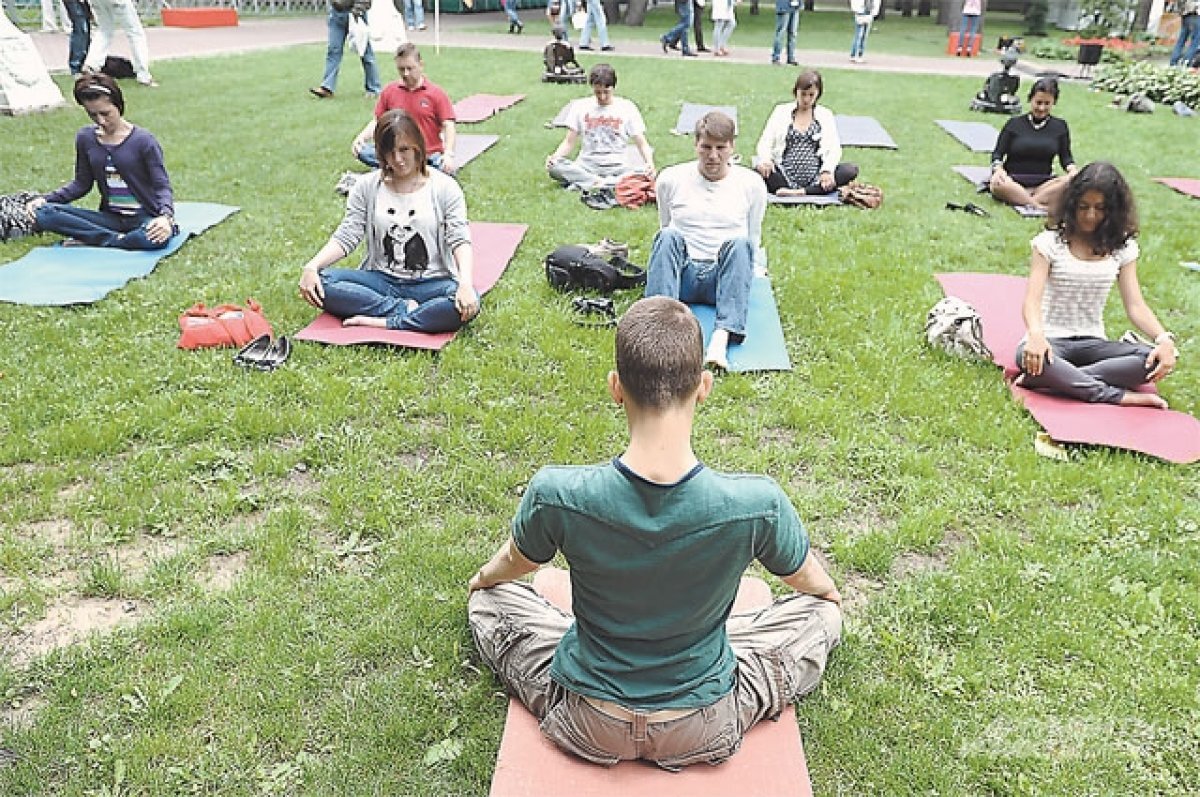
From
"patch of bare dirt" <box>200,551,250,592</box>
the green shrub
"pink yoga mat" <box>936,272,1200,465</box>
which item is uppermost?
the green shrub

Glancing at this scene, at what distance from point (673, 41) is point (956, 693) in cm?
1851

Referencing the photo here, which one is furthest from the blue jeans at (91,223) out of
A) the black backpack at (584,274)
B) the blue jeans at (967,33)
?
the blue jeans at (967,33)

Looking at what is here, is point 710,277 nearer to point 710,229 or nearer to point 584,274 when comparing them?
point 710,229

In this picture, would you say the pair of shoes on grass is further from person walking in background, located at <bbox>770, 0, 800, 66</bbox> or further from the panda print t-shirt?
person walking in background, located at <bbox>770, 0, 800, 66</bbox>

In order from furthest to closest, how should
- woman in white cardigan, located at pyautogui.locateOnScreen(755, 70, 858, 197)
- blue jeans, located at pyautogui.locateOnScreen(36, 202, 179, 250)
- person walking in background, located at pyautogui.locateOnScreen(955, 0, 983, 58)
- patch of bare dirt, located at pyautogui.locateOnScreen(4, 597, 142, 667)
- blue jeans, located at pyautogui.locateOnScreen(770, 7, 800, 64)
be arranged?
1. person walking in background, located at pyautogui.locateOnScreen(955, 0, 983, 58)
2. blue jeans, located at pyautogui.locateOnScreen(770, 7, 800, 64)
3. woman in white cardigan, located at pyautogui.locateOnScreen(755, 70, 858, 197)
4. blue jeans, located at pyautogui.locateOnScreen(36, 202, 179, 250)
5. patch of bare dirt, located at pyautogui.locateOnScreen(4, 597, 142, 667)

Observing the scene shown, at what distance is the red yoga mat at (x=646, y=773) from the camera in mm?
2287

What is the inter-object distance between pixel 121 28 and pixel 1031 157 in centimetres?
1167

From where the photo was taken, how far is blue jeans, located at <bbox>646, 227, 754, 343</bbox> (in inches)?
201

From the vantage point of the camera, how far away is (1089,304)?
15.3 feet

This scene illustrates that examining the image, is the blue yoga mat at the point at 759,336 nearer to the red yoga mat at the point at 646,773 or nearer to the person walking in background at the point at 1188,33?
the red yoga mat at the point at 646,773

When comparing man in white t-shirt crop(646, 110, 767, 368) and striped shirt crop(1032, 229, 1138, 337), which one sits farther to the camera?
man in white t-shirt crop(646, 110, 767, 368)

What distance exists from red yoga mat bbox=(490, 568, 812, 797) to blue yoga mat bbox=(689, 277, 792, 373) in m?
2.51

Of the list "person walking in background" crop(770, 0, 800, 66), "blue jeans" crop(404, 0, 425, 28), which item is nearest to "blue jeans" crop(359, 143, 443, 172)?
"person walking in background" crop(770, 0, 800, 66)

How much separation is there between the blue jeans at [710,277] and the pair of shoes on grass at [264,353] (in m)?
2.04
